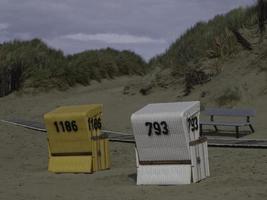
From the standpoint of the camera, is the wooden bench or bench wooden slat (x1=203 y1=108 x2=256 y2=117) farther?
bench wooden slat (x1=203 y1=108 x2=256 y2=117)

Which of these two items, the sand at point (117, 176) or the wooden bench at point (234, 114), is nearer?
the sand at point (117, 176)

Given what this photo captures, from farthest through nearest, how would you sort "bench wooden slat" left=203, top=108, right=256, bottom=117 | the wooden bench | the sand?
1. "bench wooden slat" left=203, top=108, right=256, bottom=117
2. the wooden bench
3. the sand

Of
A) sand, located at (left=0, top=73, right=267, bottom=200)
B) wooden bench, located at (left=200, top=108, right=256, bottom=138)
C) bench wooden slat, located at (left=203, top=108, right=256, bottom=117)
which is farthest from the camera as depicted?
bench wooden slat, located at (left=203, top=108, right=256, bottom=117)

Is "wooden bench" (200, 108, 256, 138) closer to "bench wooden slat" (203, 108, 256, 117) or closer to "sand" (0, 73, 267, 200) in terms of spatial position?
"bench wooden slat" (203, 108, 256, 117)

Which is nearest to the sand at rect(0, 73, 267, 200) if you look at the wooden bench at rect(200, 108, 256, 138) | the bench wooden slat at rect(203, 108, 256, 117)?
the wooden bench at rect(200, 108, 256, 138)

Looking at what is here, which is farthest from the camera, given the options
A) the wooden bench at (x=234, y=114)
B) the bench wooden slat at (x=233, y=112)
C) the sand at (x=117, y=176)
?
the bench wooden slat at (x=233, y=112)

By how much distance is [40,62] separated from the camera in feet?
132

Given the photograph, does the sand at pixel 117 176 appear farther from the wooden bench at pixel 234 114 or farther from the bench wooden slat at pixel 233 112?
the bench wooden slat at pixel 233 112

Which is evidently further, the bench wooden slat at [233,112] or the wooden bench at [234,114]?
the bench wooden slat at [233,112]

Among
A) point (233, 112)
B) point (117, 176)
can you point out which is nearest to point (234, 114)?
point (233, 112)

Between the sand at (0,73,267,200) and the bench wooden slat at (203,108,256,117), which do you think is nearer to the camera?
the sand at (0,73,267,200)

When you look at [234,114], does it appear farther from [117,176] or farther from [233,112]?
[117,176]

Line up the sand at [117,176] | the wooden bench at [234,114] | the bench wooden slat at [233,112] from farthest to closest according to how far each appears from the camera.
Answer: the bench wooden slat at [233,112] < the wooden bench at [234,114] < the sand at [117,176]

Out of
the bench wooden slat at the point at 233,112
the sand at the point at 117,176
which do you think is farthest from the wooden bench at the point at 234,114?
the sand at the point at 117,176
